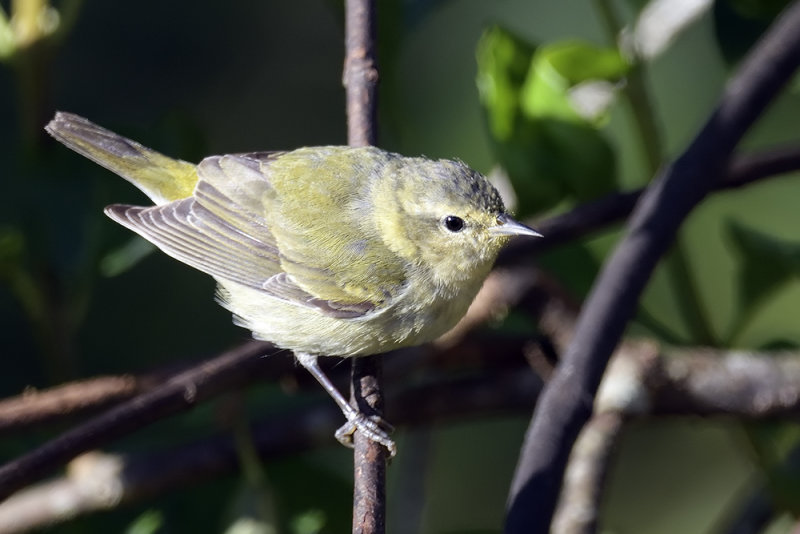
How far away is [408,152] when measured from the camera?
3.96 meters

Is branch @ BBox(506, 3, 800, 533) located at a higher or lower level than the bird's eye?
lower

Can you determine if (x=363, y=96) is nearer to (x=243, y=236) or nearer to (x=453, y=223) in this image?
(x=453, y=223)

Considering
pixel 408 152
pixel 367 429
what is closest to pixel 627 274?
pixel 367 429

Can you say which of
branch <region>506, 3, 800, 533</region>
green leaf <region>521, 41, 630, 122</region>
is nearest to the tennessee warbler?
green leaf <region>521, 41, 630, 122</region>

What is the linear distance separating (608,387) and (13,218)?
4.63 ft

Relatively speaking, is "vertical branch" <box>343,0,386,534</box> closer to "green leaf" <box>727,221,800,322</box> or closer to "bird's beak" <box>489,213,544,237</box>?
"bird's beak" <box>489,213,544,237</box>

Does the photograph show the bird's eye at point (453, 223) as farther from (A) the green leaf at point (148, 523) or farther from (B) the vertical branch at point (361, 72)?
(A) the green leaf at point (148, 523)

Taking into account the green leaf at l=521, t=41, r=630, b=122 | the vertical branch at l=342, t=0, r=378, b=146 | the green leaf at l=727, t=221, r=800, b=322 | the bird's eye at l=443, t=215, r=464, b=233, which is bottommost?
the green leaf at l=727, t=221, r=800, b=322

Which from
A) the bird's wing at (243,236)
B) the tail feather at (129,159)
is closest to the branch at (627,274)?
the bird's wing at (243,236)

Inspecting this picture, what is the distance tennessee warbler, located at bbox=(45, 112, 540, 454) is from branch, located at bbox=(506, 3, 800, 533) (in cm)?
45

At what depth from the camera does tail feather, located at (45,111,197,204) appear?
8.22ft

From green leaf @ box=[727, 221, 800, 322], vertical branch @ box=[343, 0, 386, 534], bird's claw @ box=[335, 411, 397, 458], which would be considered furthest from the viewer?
green leaf @ box=[727, 221, 800, 322]

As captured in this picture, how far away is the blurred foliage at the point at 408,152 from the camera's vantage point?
8.18ft

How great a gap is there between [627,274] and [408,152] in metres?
1.97
